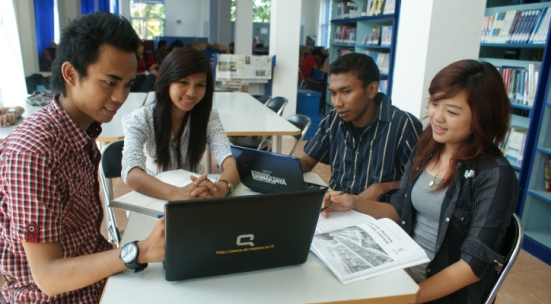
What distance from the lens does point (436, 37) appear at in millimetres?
2344

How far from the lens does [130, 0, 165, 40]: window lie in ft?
52.6

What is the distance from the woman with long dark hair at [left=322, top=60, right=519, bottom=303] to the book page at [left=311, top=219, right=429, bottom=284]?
0.59ft

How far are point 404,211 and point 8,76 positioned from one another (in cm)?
495

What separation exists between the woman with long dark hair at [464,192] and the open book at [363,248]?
150mm

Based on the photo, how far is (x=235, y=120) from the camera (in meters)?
3.08

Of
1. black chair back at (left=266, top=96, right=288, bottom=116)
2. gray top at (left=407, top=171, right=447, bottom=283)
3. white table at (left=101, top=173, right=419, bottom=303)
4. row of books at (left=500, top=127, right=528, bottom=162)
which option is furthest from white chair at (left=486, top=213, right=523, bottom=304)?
black chair back at (left=266, top=96, right=288, bottom=116)

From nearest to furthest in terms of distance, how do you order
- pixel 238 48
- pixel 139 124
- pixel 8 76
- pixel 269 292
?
pixel 269 292 < pixel 139 124 < pixel 8 76 < pixel 238 48

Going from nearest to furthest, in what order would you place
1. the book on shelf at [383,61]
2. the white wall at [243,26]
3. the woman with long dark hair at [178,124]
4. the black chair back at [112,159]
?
the woman with long dark hair at [178,124] → the black chair back at [112,159] → the book on shelf at [383,61] → the white wall at [243,26]

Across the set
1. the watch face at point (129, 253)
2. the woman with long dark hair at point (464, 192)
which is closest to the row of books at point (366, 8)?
the woman with long dark hair at point (464, 192)

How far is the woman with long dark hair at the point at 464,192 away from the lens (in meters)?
1.22

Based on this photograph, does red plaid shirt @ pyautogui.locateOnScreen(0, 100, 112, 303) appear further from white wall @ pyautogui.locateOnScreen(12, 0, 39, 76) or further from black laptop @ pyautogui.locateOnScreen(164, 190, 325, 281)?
white wall @ pyautogui.locateOnScreen(12, 0, 39, 76)

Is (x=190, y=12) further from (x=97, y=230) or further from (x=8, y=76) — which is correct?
(x=97, y=230)

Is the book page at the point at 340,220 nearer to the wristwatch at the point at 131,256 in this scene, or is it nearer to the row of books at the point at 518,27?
the wristwatch at the point at 131,256

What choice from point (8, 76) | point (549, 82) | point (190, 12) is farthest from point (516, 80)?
point (190, 12)
